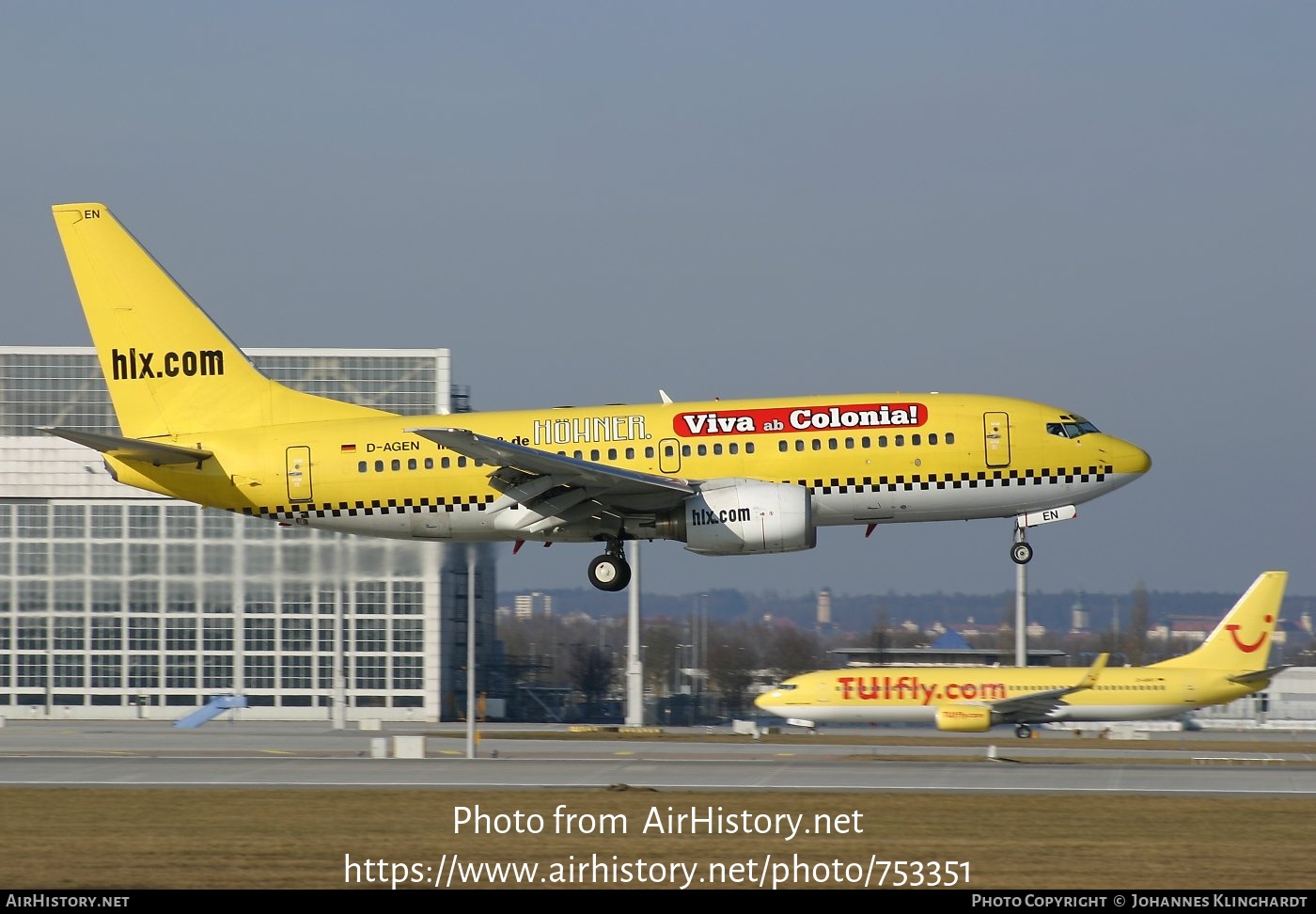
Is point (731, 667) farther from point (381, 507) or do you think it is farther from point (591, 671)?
point (381, 507)

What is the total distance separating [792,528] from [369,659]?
1789 inches

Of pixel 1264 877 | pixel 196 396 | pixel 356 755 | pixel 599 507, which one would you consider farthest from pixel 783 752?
pixel 1264 877

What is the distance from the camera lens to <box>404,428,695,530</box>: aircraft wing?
36.0m

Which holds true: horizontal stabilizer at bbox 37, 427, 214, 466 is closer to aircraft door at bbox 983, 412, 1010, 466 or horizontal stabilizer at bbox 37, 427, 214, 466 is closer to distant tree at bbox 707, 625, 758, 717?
aircraft door at bbox 983, 412, 1010, 466

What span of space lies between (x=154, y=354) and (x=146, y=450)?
3.82 metres

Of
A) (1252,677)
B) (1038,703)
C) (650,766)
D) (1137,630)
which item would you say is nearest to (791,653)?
(1137,630)

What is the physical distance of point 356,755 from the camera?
163ft

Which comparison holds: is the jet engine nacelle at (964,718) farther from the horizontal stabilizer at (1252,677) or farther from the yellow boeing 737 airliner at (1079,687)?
the horizontal stabilizer at (1252,677)

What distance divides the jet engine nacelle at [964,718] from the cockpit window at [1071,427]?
874 inches

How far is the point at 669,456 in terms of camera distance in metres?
38.6

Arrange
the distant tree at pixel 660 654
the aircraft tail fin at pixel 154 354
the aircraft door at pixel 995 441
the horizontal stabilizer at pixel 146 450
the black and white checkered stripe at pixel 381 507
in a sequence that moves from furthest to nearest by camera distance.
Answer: the distant tree at pixel 660 654
the aircraft tail fin at pixel 154 354
the black and white checkered stripe at pixel 381 507
the aircraft door at pixel 995 441
the horizontal stabilizer at pixel 146 450

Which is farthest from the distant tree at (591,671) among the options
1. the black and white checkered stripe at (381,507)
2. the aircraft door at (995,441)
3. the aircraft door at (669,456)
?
the aircraft door at (995,441)

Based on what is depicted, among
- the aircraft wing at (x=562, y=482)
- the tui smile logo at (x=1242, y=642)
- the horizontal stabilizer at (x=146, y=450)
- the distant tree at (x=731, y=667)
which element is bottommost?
the distant tree at (x=731, y=667)

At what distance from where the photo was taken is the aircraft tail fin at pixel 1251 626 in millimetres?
62375
